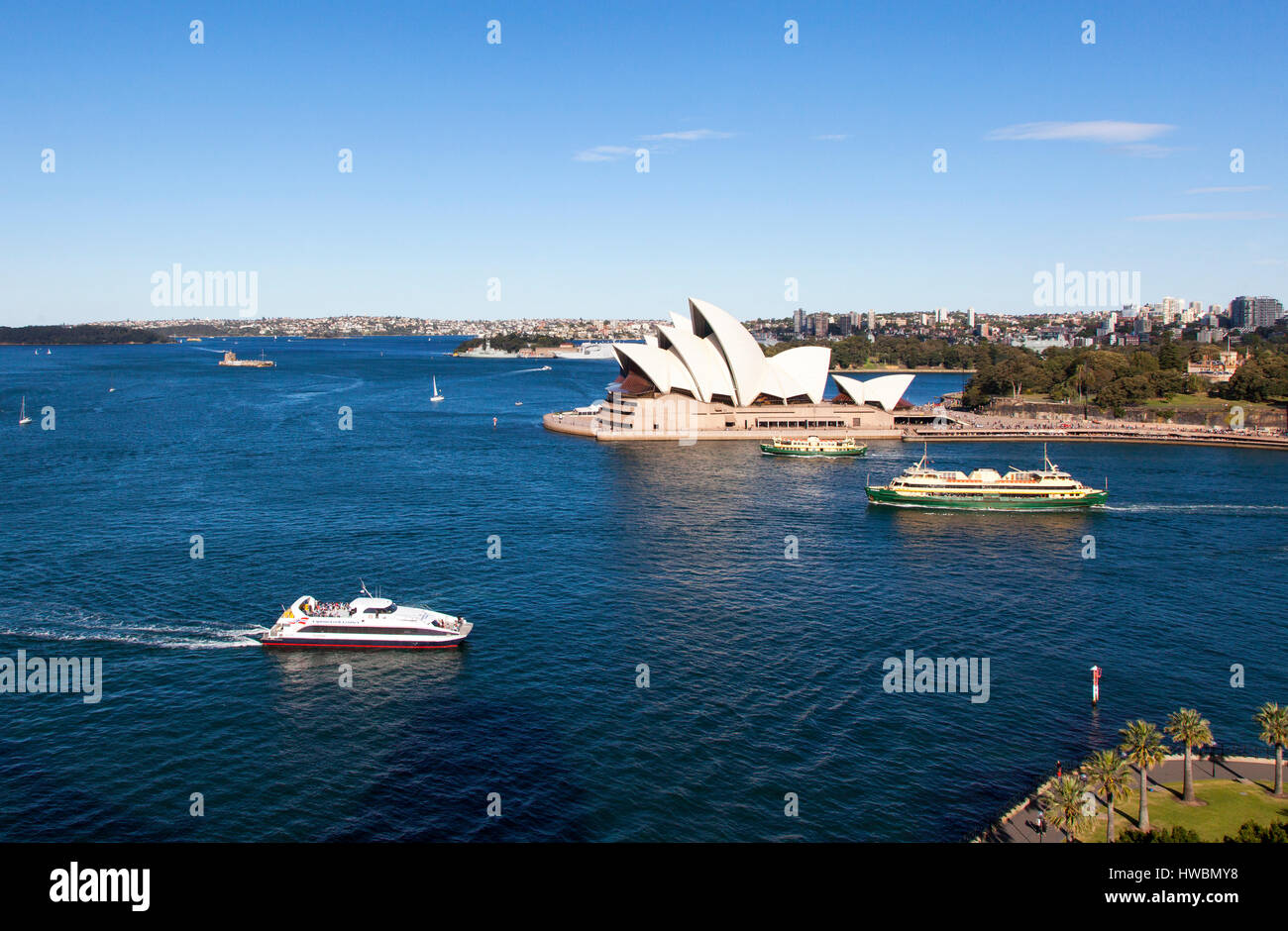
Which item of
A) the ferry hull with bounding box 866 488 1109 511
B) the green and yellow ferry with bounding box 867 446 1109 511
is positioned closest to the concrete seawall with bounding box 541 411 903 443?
the green and yellow ferry with bounding box 867 446 1109 511

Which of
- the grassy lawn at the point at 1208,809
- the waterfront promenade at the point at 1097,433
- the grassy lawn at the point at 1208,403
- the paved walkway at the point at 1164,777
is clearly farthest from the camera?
the grassy lawn at the point at 1208,403

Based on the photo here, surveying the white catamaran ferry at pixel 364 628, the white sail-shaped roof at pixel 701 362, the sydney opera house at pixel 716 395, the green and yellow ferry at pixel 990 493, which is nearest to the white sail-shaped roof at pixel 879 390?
the sydney opera house at pixel 716 395

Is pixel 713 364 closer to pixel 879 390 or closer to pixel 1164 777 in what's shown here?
pixel 879 390

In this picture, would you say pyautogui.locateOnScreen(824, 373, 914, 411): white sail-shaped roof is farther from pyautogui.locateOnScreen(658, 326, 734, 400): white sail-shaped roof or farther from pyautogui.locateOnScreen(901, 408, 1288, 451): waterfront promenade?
pyautogui.locateOnScreen(658, 326, 734, 400): white sail-shaped roof

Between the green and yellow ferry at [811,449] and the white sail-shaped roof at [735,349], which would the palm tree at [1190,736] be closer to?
the green and yellow ferry at [811,449]

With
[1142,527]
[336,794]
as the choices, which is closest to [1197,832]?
[336,794]
